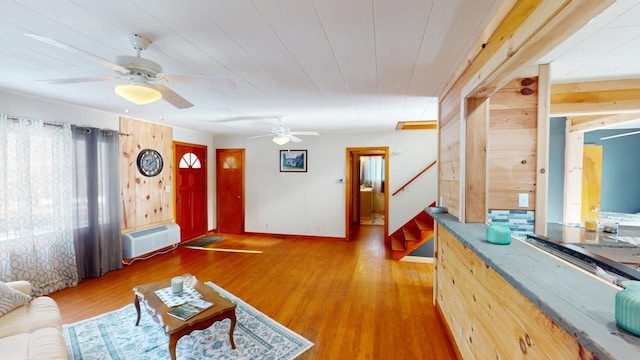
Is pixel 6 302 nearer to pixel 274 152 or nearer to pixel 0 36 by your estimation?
pixel 0 36

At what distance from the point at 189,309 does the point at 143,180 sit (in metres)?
3.35

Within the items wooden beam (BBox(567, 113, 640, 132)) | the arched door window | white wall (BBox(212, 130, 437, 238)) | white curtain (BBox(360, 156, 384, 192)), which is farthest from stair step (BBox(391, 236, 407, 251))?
the arched door window

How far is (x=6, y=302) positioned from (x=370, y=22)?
324 centimetres

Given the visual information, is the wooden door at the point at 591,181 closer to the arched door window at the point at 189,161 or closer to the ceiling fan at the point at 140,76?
the ceiling fan at the point at 140,76

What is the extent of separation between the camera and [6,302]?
2.03 metres

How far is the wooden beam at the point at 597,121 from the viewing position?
335 cm

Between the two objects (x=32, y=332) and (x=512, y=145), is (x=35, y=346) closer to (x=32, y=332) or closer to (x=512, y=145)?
(x=32, y=332)

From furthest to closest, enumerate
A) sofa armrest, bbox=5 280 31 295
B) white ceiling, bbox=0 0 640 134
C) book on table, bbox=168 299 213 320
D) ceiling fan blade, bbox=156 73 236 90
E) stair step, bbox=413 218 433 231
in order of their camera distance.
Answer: stair step, bbox=413 218 433 231 → sofa armrest, bbox=5 280 31 295 → book on table, bbox=168 299 213 320 → ceiling fan blade, bbox=156 73 236 90 → white ceiling, bbox=0 0 640 134

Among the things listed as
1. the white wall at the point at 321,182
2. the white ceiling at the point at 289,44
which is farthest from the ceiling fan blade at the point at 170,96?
the white wall at the point at 321,182

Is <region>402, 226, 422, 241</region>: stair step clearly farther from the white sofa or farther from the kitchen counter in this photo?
the white sofa

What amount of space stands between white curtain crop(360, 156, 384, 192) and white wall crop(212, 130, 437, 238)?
143 inches

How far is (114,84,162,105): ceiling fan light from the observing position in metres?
1.68

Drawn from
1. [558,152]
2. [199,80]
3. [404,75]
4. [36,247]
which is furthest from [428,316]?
[36,247]

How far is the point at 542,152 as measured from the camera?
7.17ft
